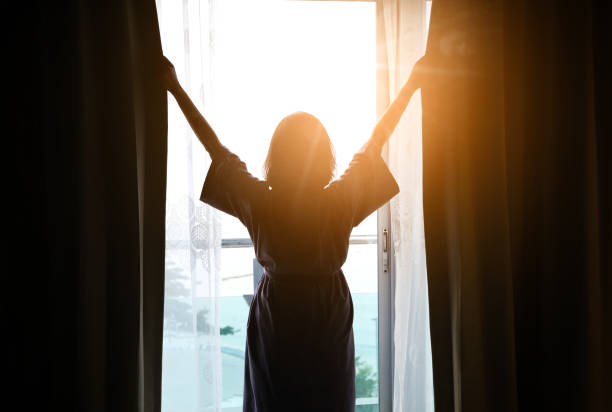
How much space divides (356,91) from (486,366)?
0.98 metres

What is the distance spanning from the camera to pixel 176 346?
48.5 inches

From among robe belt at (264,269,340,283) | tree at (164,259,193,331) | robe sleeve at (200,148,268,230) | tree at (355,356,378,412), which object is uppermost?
robe sleeve at (200,148,268,230)

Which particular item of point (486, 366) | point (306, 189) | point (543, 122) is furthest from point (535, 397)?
point (306, 189)

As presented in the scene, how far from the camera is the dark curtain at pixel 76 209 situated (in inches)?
41.1

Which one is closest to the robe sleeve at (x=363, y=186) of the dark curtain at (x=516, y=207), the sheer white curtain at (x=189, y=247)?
the dark curtain at (x=516, y=207)

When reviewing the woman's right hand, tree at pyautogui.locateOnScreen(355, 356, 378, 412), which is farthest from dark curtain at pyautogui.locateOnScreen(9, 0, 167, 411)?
tree at pyautogui.locateOnScreen(355, 356, 378, 412)

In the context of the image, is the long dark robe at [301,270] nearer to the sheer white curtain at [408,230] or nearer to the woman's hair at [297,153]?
the woman's hair at [297,153]

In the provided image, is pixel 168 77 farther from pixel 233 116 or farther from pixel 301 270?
pixel 301 270

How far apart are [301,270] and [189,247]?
1.34 feet

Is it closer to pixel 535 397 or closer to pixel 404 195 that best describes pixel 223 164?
pixel 404 195

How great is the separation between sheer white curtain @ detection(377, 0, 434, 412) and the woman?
9.5 inches

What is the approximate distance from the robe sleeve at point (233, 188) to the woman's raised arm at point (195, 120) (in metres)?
0.03

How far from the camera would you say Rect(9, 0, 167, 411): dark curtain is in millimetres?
1045

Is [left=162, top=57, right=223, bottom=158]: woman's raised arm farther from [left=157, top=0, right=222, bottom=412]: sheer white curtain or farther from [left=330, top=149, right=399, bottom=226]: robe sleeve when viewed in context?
[left=330, top=149, right=399, bottom=226]: robe sleeve
